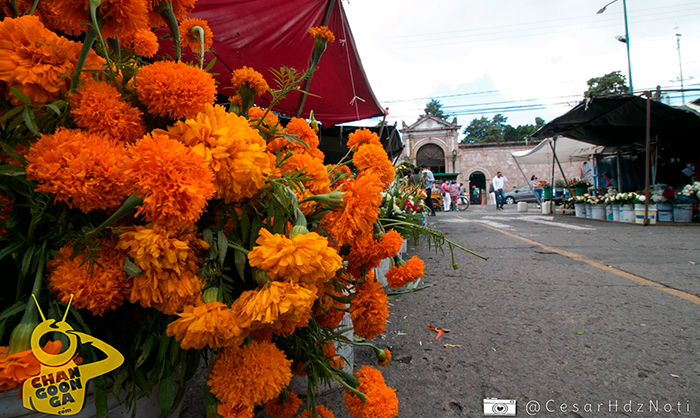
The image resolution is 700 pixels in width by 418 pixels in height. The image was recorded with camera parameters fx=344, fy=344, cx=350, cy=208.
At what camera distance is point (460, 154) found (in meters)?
30.3

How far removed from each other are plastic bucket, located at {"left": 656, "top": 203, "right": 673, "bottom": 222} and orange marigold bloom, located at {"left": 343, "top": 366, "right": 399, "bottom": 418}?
9.91m

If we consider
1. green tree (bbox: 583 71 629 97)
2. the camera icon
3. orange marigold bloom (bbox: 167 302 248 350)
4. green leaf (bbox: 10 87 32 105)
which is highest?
green tree (bbox: 583 71 629 97)

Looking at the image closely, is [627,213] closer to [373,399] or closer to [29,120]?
[373,399]

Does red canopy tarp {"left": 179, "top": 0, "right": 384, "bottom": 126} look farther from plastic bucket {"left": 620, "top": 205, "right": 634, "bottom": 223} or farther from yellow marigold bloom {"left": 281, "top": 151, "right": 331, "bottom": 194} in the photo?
plastic bucket {"left": 620, "top": 205, "right": 634, "bottom": 223}

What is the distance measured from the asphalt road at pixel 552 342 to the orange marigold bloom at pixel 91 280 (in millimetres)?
951

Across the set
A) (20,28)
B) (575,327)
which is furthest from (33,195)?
(575,327)

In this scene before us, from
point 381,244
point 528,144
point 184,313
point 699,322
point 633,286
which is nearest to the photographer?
point 184,313

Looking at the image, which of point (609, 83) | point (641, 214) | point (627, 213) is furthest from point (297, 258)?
point (609, 83)

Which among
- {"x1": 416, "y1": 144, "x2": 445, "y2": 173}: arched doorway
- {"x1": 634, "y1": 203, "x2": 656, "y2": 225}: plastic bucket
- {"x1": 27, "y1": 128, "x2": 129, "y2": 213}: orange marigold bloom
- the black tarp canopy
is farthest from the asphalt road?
{"x1": 416, "y1": 144, "x2": 445, "y2": 173}: arched doorway

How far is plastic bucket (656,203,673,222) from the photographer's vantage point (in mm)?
7848

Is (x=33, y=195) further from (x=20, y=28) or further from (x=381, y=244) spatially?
(x=381, y=244)

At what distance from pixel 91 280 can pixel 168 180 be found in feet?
0.71

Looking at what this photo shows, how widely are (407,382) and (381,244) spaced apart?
1.04m

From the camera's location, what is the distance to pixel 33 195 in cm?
57
